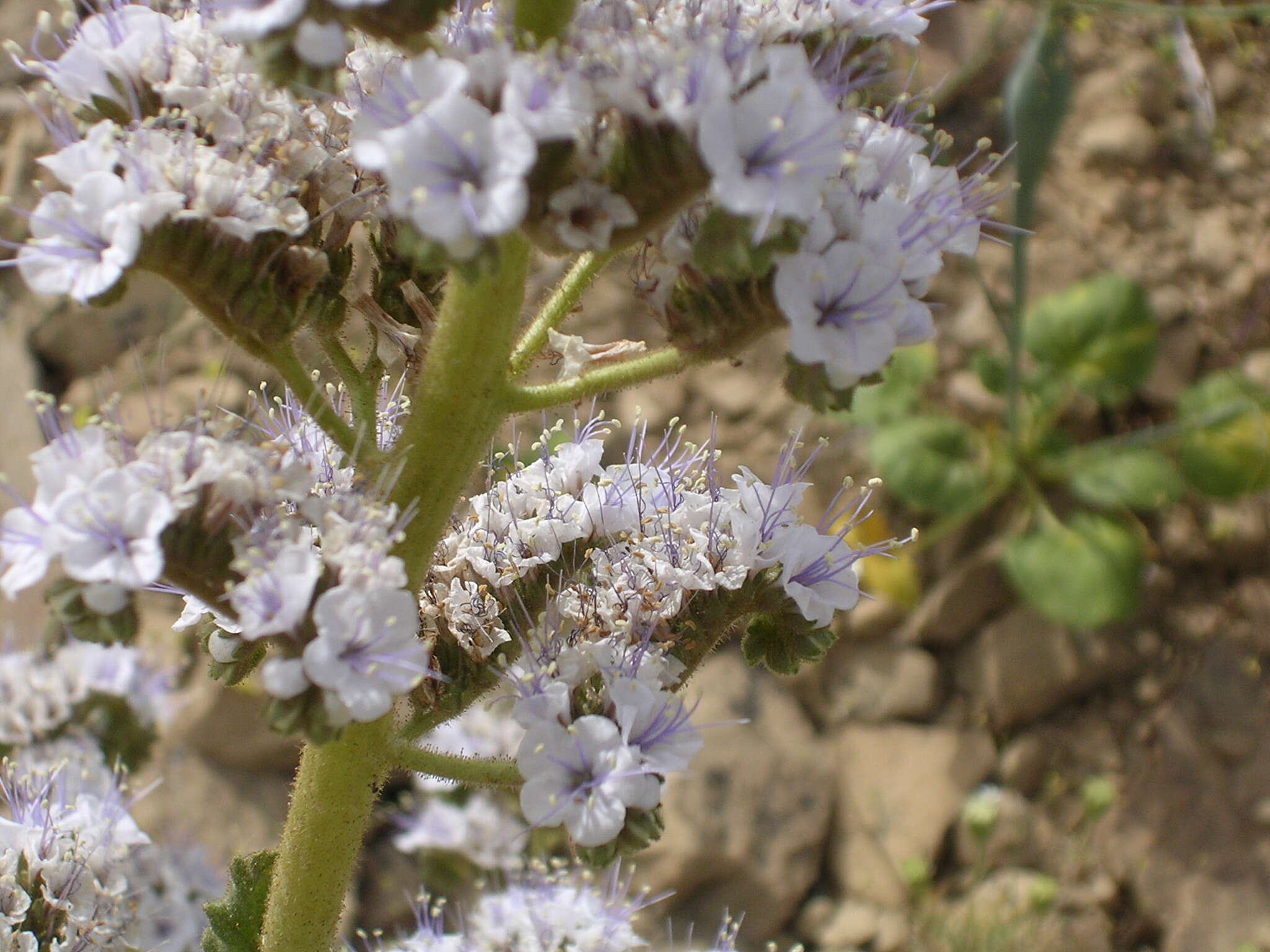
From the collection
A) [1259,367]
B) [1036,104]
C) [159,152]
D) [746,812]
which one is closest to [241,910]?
[159,152]

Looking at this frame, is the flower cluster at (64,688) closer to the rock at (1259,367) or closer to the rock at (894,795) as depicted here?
the rock at (894,795)

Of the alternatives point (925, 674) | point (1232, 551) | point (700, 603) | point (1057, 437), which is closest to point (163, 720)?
point (700, 603)

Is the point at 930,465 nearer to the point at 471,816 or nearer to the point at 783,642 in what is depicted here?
the point at 471,816

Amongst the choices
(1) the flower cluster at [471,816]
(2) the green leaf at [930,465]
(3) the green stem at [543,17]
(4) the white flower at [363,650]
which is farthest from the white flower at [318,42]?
(2) the green leaf at [930,465]

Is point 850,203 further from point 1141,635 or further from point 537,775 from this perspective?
point 1141,635

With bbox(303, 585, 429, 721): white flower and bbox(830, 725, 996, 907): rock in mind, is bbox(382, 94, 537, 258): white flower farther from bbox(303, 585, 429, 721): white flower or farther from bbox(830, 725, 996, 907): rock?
bbox(830, 725, 996, 907): rock

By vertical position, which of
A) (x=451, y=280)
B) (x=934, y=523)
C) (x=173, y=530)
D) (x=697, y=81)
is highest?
(x=697, y=81)

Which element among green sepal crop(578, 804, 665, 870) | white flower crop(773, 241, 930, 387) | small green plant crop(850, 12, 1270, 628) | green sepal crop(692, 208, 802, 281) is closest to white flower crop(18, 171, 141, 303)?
green sepal crop(692, 208, 802, 281)
